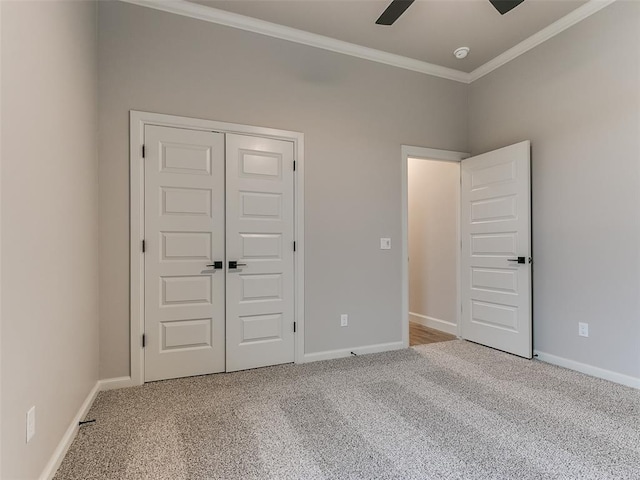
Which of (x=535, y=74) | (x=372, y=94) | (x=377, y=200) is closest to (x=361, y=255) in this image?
(x=377, y=200)

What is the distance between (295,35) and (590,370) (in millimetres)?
3921

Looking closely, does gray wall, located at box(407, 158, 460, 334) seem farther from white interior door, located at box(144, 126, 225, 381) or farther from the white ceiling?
white interior door, located at box(144, 126, 225, 381)

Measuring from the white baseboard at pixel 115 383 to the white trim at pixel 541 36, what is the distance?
4.63 meters

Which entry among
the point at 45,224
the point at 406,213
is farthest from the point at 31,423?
the point at 406,213

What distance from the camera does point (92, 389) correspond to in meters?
2.42

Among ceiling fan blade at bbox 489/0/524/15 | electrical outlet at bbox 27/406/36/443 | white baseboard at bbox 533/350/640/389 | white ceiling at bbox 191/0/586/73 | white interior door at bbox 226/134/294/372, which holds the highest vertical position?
white ceiling at bbox 191/0/586/73

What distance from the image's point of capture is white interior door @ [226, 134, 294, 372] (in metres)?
2.99

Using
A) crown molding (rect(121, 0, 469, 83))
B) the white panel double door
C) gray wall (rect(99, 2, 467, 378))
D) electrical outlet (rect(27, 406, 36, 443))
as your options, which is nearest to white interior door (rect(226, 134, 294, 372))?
the white panel double door

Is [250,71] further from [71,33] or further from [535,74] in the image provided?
[535,74]

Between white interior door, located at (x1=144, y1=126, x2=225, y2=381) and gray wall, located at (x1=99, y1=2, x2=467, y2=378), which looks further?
white interior door, located at (x1=144, y1=126, x2=225, y2=381)

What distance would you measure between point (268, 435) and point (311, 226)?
5.96ft

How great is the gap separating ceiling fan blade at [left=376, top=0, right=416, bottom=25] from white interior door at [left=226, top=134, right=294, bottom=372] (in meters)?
1.28

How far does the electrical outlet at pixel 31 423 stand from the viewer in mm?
1402

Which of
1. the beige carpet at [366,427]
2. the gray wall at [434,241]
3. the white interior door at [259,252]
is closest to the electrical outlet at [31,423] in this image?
the beige carpet at [366,427]
